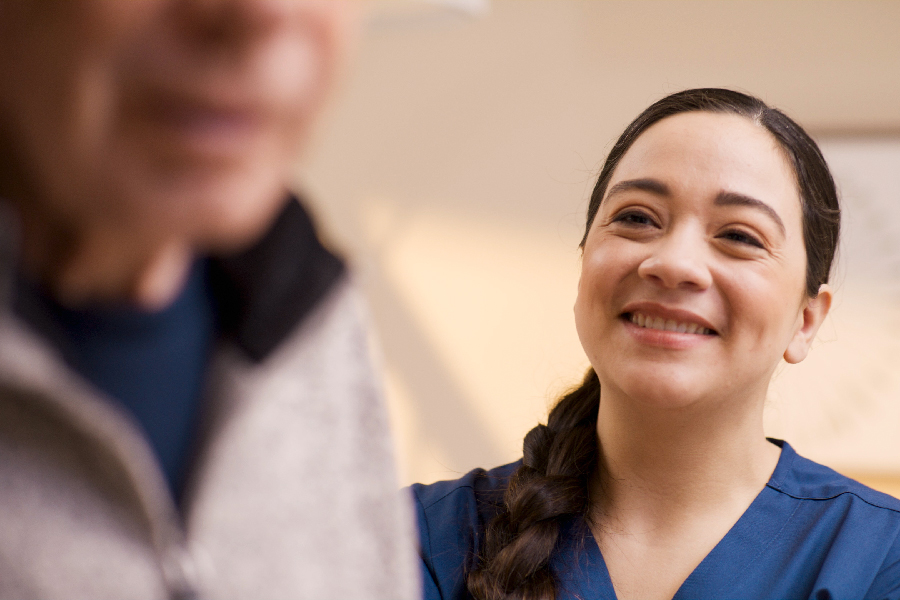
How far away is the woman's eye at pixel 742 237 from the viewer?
0.79 meters

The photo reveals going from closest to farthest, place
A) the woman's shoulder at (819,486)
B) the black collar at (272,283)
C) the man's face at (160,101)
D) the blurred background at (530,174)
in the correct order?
the man's face at (160,101) < the black collar at (272,283) < the woman's shoulder at (819,486) < the blurred background at (530,174)

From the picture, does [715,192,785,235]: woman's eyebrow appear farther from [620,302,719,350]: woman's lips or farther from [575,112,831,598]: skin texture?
[620,302,719,350]: woman's lips

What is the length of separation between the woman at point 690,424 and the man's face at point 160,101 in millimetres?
590

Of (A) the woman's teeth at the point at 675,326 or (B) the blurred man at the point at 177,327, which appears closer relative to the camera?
(B) the blurred man at the point at 177,327

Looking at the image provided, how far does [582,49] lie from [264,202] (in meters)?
1.77

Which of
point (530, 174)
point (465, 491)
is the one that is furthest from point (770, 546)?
point (530, 174)

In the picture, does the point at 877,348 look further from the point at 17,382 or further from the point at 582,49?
the point at 17,382

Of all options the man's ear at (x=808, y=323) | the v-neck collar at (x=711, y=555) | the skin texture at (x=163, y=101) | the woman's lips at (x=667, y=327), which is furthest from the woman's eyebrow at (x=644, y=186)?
the skin texture at (x=163, y=101)

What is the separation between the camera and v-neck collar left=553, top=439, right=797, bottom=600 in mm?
791

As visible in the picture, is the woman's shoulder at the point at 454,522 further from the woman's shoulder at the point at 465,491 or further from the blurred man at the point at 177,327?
the blurred man at the point at 177,327

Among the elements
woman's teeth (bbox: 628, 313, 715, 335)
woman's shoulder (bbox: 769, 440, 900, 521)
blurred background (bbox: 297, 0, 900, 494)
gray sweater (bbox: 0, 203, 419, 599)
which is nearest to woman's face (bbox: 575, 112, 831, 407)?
woman's teeth (bbox: 628, 313, 715, 335)

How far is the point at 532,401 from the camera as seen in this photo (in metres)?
1.88

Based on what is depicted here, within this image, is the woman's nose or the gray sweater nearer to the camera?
the gray sweater

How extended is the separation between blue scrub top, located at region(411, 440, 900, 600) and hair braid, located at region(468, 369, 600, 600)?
3 centimetres
